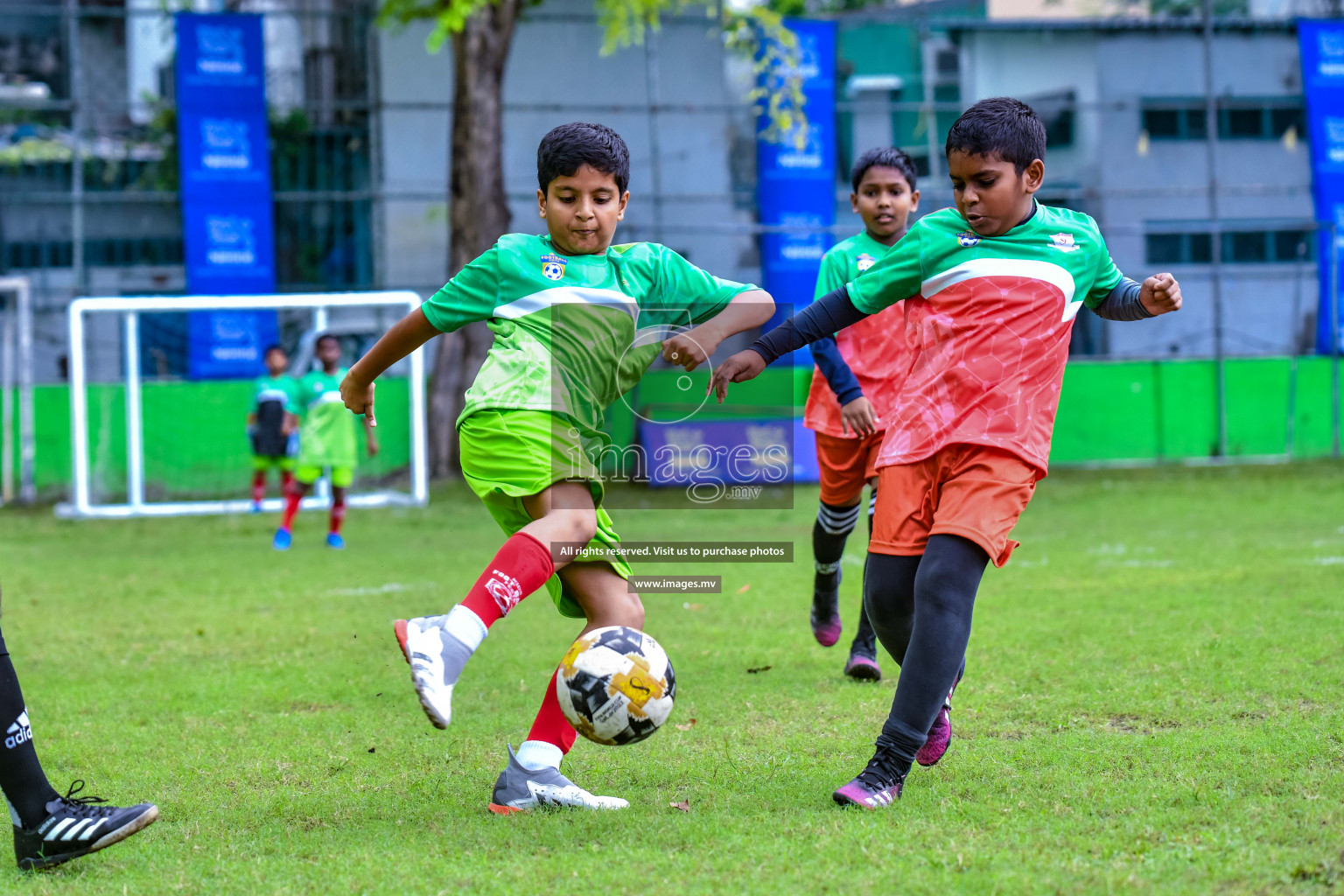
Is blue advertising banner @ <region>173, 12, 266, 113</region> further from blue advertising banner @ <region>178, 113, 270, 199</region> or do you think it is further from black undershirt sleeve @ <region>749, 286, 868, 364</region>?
black undershirt sleeve @ <region>749, 286, 868, 364</region>

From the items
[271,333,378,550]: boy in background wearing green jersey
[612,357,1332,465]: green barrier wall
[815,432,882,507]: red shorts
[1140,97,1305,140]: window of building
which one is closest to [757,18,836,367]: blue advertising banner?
[612,357,1332,465]: green barrier wall

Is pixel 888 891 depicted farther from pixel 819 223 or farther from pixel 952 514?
pixel 819 223

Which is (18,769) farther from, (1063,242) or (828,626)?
(828,626)

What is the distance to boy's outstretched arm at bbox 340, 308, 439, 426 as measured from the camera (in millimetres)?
3623

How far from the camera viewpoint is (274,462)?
12.8m

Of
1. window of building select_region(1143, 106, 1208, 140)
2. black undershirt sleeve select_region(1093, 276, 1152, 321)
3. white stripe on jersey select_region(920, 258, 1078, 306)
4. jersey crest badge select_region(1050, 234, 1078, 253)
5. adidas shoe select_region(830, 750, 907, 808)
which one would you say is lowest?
adidas shoe select_region(830, 750, 907, 808)

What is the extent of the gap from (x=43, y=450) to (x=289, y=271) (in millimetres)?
3759

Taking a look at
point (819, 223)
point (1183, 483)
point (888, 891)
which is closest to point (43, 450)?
point (819, 223)

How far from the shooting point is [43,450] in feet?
52.5

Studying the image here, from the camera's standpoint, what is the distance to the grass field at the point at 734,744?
2.97 meters

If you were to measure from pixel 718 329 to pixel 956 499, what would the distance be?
2.50ft

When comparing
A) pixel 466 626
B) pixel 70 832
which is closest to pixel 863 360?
pixel 466 626

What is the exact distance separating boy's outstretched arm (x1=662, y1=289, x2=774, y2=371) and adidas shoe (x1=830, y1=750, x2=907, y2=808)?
1.11 m

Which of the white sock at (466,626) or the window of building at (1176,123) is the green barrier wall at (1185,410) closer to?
the window of building at (1176,123)
